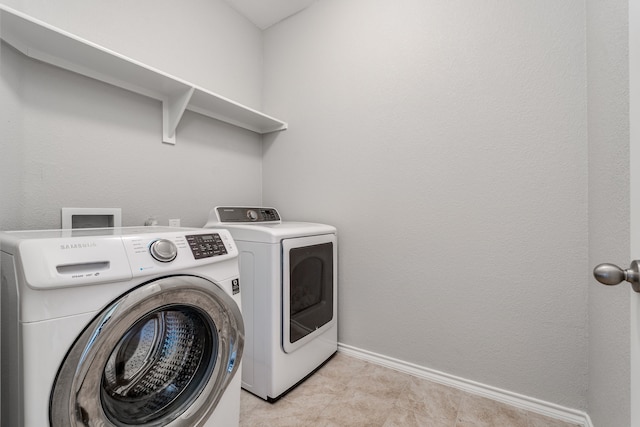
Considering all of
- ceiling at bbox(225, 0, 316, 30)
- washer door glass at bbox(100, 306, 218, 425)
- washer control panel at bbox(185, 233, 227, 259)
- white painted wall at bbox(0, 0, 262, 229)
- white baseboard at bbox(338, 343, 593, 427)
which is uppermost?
ceiling at bbox(225, 0, 316, 30)

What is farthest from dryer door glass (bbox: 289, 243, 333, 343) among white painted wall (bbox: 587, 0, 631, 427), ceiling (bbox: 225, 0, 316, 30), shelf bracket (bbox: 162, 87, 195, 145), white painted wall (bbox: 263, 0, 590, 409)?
ceiling (bbox: 225, 0, 316, 30)

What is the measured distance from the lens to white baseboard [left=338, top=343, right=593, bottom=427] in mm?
1274

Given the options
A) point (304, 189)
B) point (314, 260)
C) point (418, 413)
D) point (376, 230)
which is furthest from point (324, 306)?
point (304, 189)

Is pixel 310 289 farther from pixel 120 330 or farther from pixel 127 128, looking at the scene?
pixel 127 128

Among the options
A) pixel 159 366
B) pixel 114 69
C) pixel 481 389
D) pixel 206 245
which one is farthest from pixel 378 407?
pixel 114 69

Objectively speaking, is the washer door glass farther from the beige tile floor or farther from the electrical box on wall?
the electrical box on wall

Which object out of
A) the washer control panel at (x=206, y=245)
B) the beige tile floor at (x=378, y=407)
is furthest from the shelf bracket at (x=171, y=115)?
the beige tile floor at (x=378, y=407)

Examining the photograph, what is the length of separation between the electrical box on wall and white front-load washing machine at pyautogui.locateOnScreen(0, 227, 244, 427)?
0.48 metres

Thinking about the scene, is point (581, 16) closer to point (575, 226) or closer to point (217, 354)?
point (575, 226)

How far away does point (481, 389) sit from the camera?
4.81 feet

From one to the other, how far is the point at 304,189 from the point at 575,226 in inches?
62.9

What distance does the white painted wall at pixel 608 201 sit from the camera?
0.82 m

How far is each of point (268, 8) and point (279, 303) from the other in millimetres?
2219

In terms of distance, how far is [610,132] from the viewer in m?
0.95
